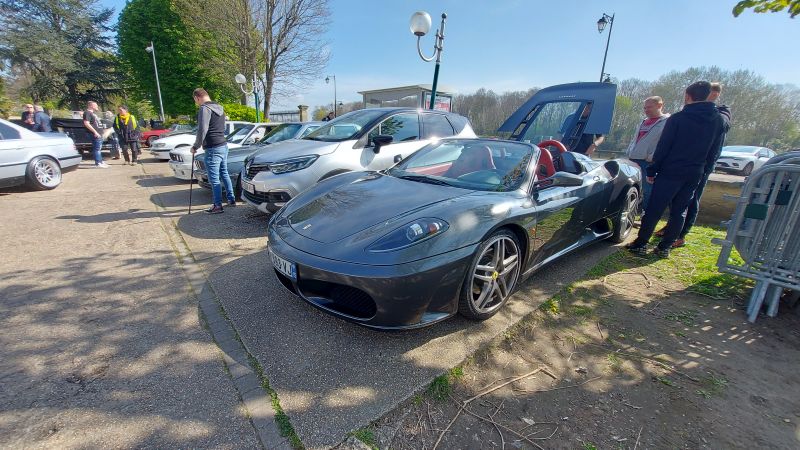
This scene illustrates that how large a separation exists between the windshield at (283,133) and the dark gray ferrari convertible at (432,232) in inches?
158

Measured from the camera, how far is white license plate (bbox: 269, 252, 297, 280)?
2.08m

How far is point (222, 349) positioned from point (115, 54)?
39506mm

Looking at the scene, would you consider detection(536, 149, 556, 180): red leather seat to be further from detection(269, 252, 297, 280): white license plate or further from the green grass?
the green grass

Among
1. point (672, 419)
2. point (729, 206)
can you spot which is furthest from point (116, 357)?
point (729, 206)

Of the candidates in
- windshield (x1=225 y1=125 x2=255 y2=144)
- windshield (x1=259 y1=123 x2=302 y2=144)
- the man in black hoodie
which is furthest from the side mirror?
windshield (x1=225 y1=125 x2=255 y2=144)

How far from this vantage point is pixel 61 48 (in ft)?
88.3

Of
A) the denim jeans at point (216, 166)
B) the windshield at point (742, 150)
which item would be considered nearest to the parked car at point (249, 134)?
the denim jeans at point (216, 166)

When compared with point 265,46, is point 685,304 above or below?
below

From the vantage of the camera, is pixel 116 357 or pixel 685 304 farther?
pixel 685 304

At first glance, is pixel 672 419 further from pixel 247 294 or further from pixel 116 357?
pixel 116 357

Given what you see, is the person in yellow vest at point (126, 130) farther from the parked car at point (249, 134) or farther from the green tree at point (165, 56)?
the green tree at point (165, 56)

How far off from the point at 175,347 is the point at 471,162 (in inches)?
102

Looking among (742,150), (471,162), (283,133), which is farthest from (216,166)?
(742,150)

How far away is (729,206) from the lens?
5703 millimetres
